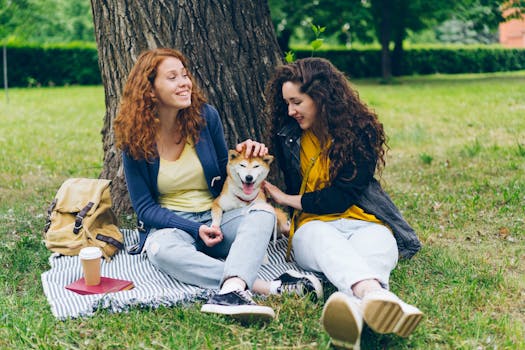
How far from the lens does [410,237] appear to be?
3678 millimetres

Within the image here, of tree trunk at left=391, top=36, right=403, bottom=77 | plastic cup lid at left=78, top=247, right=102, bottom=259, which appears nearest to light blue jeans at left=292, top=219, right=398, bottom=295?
plastic cup lid at left=78, top=247, right=102, bottom=259

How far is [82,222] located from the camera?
3.97m

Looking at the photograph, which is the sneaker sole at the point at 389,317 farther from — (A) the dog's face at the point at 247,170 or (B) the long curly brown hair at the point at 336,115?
(A) the dog's face at the point at 247,170

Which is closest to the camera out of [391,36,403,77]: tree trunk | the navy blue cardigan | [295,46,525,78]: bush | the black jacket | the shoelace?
the shoelace

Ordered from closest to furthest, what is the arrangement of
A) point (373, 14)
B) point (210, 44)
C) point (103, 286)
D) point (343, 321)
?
1. point (343, 321)
2. point (103, 286)
3. point (210, 44)
4. point (373, 14)

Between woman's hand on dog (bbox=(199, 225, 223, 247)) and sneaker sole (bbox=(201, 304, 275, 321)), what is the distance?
2.19ft

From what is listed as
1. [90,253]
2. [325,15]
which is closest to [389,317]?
[90,253]

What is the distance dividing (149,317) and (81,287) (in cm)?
57

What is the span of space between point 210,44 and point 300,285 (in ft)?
6.58

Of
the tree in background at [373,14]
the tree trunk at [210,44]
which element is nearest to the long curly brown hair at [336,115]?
the tree trunk at [210,44]

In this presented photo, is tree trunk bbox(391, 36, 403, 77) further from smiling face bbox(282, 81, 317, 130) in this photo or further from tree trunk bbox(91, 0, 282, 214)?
smiling face bbox(282, 81, 317, 130)

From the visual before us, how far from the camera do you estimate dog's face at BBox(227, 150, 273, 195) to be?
11.8 feet

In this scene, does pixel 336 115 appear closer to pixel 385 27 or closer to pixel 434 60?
pixel 385 27

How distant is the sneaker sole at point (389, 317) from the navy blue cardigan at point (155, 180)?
52.3 inches
